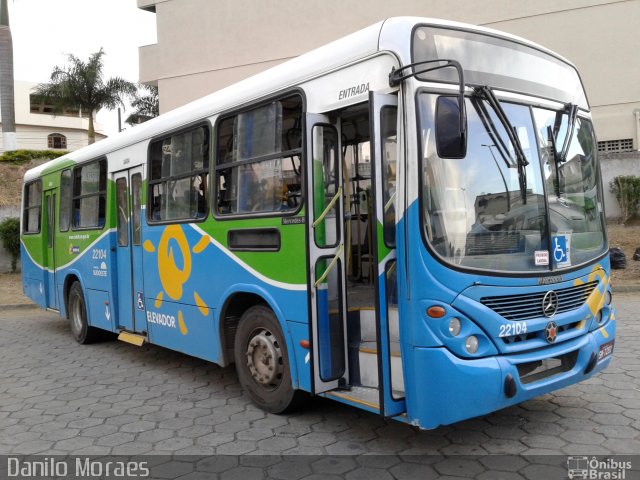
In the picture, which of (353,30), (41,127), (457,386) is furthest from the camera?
(41,127)

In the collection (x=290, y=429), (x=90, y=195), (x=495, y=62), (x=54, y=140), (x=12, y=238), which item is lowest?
(x=290, y=429)

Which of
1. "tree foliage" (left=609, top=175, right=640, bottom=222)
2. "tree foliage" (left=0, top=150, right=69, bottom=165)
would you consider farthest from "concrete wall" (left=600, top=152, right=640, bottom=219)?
"tree foliage" (left=0, top=150, right=69, bottom=165)

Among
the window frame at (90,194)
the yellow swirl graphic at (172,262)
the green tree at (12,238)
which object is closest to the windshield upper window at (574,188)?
the yellow swirl graphic at (172,262)

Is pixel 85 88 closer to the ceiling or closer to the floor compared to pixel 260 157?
closer to the ceiling

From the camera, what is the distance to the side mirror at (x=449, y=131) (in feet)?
11.7

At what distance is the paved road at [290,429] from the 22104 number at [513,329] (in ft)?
2.76

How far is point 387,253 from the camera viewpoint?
3771 millimetres

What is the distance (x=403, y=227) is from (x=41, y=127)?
199 ft

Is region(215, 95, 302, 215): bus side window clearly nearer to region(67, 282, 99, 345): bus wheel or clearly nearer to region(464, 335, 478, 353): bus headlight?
region(464, 335, 478, 353): bus headlight

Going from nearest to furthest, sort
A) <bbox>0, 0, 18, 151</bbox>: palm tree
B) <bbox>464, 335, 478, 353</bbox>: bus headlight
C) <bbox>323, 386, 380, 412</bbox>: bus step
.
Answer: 1. <bbox>464, 335, 478, 353</bbox>: bus headlight
2. <bbox>323, 386, 380, 412</bbox>: bus step
3. <bbox>0, 0, 18, 151</bbox>: palm tree

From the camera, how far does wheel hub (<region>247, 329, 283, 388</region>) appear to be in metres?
4.78

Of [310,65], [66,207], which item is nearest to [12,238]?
[66,207]

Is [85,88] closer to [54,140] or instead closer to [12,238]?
[12,238]

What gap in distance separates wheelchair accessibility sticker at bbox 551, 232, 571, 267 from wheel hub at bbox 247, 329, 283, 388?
2.22 m
